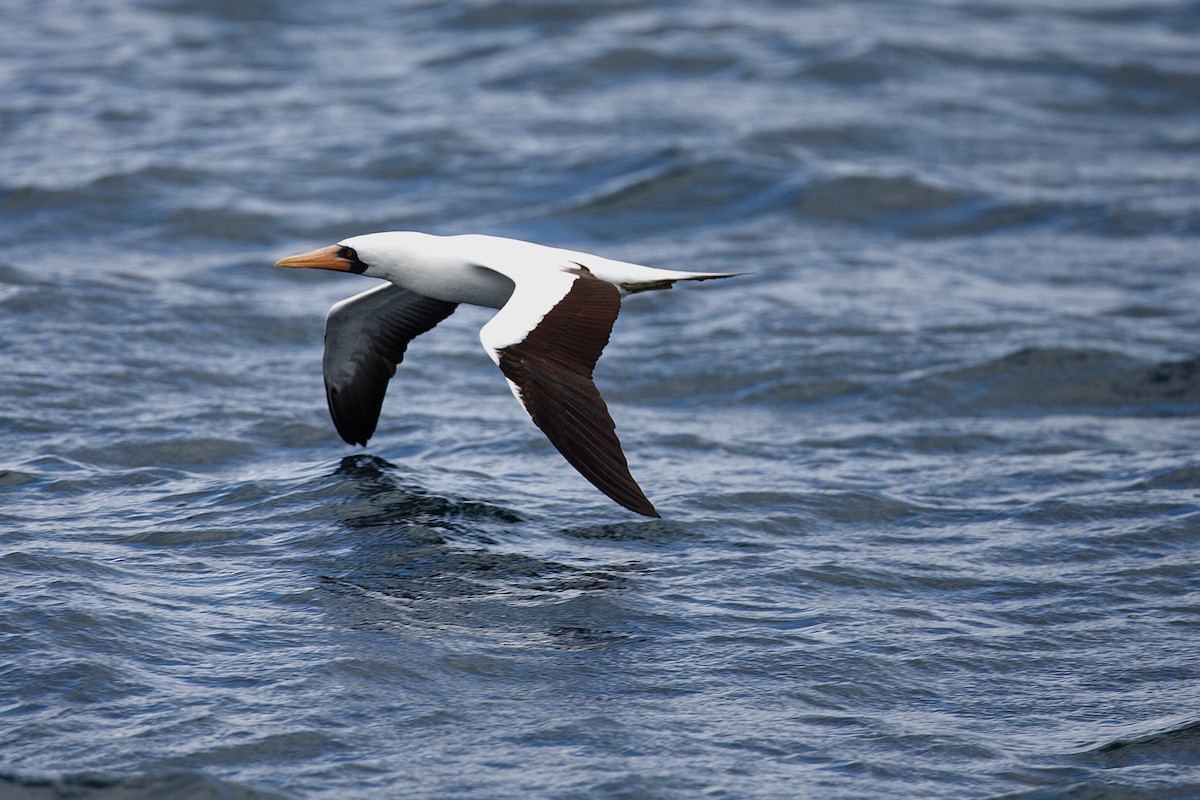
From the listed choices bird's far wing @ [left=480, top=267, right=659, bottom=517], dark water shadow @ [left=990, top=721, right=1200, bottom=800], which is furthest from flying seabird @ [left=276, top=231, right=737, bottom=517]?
dark water shadow @ [left=990, top=721, right=1200, bottom=800]

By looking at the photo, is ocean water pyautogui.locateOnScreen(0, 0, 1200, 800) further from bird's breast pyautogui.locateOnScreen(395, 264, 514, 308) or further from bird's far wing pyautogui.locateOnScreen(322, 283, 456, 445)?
bird's breast pyautogui.locateOnScreen(395, 264, 514, 308)

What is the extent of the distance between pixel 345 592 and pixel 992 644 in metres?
2.55

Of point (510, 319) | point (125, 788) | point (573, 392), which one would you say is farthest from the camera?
point (510, 319)

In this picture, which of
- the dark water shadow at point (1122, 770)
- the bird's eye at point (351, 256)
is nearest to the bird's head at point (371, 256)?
the bird's eye at point (351, 256)

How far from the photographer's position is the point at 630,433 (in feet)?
27.7

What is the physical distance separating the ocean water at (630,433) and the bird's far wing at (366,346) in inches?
8.5

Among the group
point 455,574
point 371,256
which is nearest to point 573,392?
point 455,574

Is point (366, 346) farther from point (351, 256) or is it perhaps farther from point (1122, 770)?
point (1122, 770)

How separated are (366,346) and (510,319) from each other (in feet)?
6.50

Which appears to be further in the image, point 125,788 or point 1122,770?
point 1122,770

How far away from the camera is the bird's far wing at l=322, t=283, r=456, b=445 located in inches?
308

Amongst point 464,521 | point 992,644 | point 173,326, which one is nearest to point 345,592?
point 464,521

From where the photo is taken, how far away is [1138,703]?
208 inches

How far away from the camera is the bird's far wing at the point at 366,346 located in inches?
308
